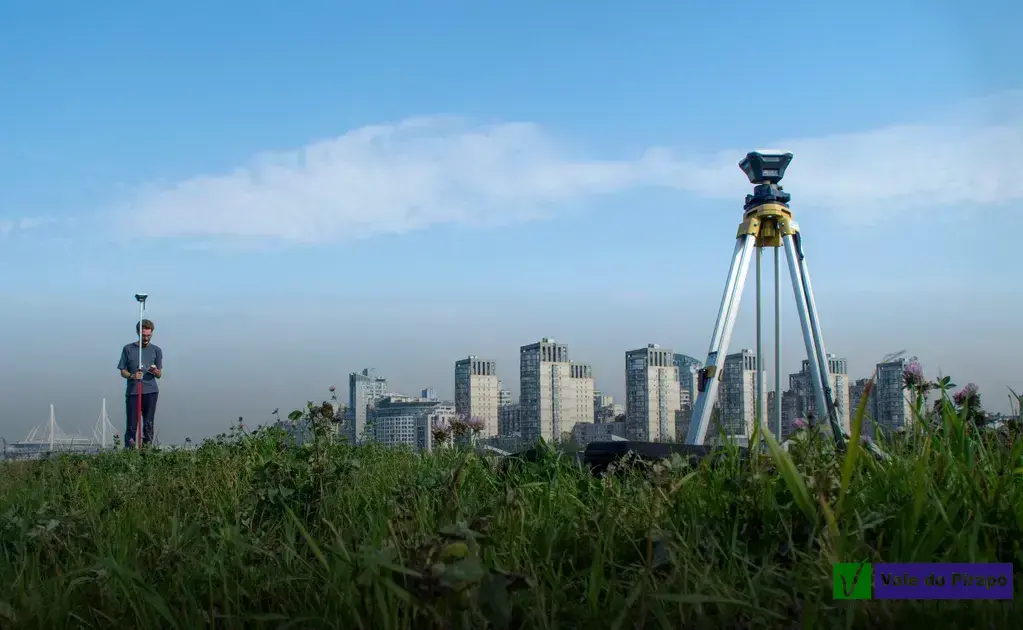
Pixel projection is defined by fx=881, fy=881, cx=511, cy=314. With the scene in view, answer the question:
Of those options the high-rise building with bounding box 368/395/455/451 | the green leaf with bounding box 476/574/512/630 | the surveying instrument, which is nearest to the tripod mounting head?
the surveying instrument

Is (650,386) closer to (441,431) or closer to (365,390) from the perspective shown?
(365,390)

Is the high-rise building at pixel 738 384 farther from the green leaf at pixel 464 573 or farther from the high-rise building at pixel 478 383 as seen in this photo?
the high-rise building at pixel 478 383

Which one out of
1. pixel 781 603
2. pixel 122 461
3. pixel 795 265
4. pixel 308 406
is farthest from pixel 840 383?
pixel 781 603

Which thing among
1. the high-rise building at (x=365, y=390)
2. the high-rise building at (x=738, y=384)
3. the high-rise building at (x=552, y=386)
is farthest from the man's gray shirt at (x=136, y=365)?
the high-rise building at (x=552, y=386)

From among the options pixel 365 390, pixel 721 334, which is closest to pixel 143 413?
pixel 365 390

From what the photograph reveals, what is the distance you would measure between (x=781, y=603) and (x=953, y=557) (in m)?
0.47

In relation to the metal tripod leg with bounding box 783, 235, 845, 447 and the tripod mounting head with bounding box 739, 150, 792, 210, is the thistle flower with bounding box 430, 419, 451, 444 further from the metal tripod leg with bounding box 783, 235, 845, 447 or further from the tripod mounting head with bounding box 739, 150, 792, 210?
the tripod mounting head with bounding box 739, 150, 792, 210

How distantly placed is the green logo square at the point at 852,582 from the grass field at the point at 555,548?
2 cm

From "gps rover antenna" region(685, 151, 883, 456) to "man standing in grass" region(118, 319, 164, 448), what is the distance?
20.7 feet

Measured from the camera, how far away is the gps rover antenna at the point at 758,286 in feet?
19.1

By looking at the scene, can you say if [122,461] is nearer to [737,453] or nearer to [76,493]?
[76,493]

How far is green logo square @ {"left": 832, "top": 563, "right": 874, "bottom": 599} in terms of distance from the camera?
1.55 m

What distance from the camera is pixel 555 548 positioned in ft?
7.17

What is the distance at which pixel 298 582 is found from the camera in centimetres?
195
